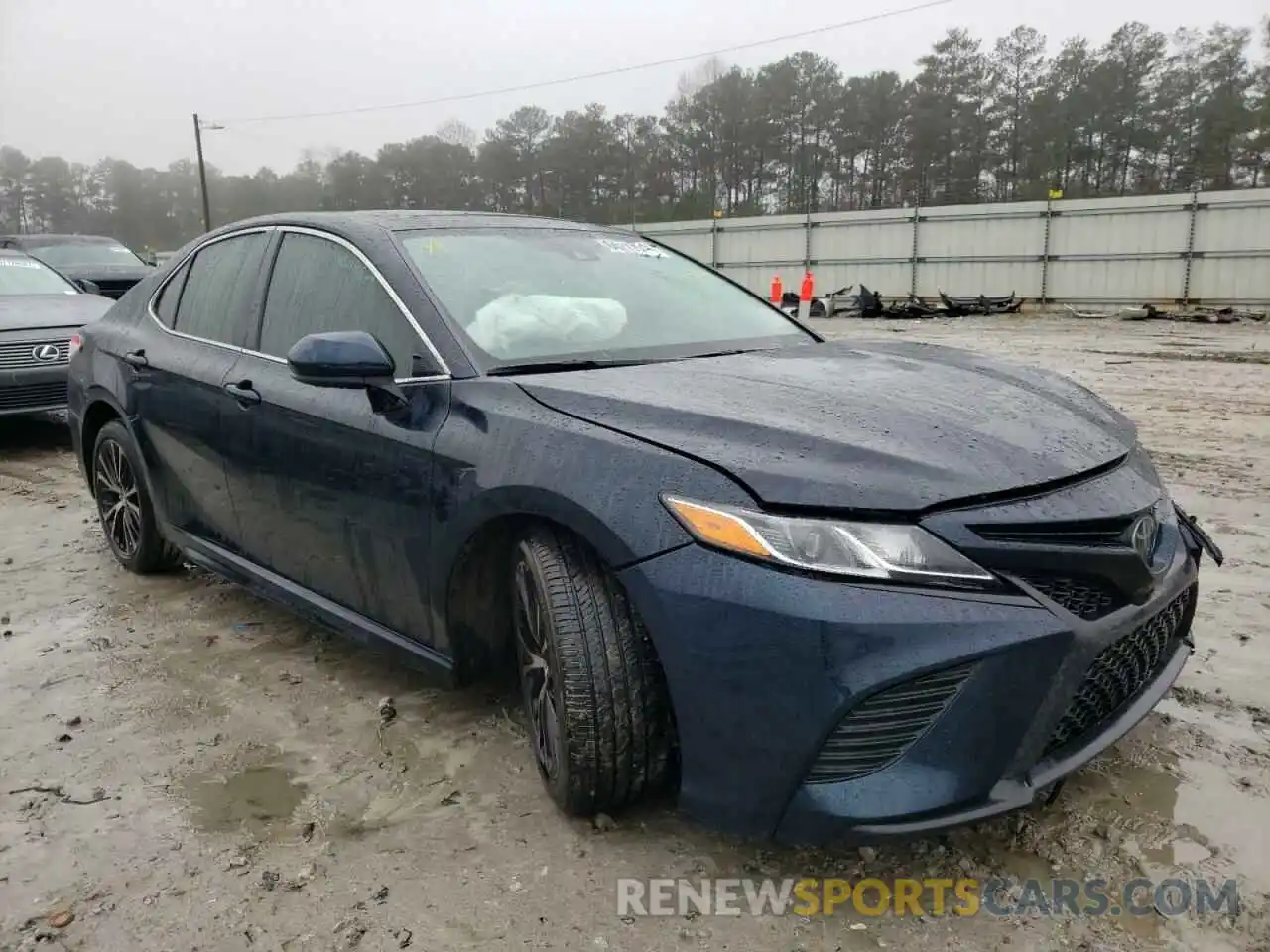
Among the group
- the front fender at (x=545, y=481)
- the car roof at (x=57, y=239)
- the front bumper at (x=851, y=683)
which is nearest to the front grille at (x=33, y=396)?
the front fender at (x=545, y=481)

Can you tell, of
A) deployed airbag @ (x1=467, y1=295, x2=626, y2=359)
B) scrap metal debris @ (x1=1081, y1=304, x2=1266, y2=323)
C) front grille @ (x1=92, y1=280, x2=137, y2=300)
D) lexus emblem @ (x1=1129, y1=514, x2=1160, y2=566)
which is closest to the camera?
lexus emblem @ (x1=1129, y1=514, x2=1160, y2=566)

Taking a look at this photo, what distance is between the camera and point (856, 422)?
2100 mm

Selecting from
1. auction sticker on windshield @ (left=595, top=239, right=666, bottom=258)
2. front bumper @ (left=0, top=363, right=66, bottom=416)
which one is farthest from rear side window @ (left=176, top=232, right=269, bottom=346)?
front bumper @ (left=0, top=363, right=66, bottom=416)

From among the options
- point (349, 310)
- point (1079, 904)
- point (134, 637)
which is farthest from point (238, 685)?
point (1079, 904)

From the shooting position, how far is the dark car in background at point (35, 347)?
272 inches

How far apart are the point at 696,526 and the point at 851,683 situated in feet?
1.38

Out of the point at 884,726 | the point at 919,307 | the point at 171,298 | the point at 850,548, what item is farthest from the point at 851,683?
the point at 919,307

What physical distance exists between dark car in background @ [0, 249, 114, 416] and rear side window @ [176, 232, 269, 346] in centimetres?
337

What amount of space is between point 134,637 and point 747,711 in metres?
2.73

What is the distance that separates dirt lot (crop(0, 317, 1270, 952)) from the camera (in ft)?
6.49

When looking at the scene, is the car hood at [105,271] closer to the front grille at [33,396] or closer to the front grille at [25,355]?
the front grille at [25,355]

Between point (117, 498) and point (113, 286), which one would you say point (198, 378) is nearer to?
point (117, 498)

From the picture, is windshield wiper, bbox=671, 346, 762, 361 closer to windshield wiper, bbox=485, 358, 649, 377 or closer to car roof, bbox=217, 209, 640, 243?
windshield wiper, bbox=485, 358, 649, 377

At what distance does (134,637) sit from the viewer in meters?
3.62
